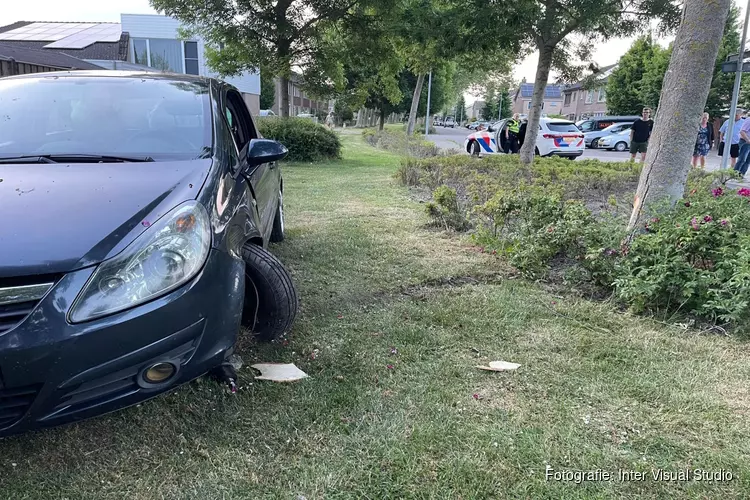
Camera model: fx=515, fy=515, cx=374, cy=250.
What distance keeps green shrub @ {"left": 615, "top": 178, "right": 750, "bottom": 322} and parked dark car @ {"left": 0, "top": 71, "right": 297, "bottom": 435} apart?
2511 mm

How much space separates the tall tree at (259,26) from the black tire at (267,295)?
43.4 feet

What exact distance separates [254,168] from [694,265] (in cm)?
315

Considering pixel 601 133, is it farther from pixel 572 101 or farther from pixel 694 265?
pixel 572 101

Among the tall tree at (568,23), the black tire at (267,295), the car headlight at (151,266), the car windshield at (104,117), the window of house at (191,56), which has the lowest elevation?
the black tire at (267,295)

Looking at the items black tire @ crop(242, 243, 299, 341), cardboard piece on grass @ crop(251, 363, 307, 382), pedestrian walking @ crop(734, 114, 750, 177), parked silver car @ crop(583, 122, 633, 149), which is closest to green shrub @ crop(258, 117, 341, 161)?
pedestrian walking @ crop(734, 114, 750, 177)

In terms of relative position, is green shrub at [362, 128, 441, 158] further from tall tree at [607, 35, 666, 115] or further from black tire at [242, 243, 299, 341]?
tall tree at [607, 35, 666, 115]

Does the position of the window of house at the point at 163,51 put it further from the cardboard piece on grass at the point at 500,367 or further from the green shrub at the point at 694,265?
the cardboard piece on grass at the point at 500,367

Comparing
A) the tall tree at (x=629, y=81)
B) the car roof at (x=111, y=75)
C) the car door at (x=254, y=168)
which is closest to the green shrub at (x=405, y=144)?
the car door at (x=254, y=168)

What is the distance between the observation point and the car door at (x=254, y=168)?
3.44 m

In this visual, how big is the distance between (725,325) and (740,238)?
62 centimetres

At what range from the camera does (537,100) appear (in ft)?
37.6

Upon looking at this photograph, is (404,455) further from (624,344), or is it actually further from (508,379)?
(624,344)

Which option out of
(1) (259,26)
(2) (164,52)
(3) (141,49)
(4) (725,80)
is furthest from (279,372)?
(4) (725,80)

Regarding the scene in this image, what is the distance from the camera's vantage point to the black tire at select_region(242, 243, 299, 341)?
114 inches
